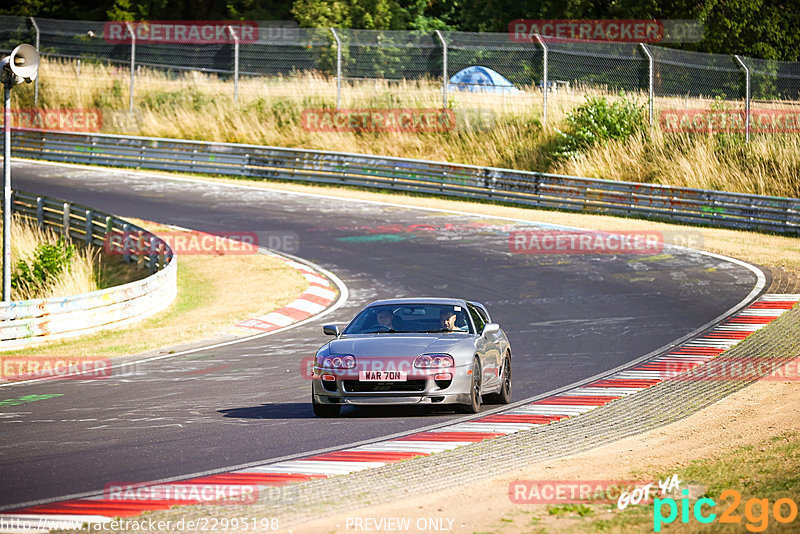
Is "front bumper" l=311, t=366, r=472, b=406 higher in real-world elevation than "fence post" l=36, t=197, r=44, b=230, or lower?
higher

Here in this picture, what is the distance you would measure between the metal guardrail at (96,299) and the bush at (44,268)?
5.23 feet

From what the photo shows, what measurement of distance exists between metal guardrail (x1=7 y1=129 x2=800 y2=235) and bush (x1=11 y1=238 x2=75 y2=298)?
1246 centimetres

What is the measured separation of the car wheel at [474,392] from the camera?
1095 centimetres

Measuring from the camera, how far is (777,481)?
7820 millimetres

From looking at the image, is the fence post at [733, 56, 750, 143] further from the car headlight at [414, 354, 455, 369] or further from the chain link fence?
the car headlight at [414, 354, 455, 369]

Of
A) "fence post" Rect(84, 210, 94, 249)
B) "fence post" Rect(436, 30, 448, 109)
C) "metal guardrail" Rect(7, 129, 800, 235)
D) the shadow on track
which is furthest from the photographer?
"fence post" Rect(436, 30, 448, 109)

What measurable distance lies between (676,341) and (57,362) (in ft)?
29.1

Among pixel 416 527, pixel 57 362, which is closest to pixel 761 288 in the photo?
pixel 57 362

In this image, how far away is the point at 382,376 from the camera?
1065 cm

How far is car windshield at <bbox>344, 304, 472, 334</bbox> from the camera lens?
1177 centimetres

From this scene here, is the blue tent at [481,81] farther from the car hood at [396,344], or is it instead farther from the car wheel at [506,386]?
the car hood at [396,344]

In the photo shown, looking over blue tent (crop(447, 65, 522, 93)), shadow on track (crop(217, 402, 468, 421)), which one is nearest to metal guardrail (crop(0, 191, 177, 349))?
shadow on track (crop(217, 402, 468, 421))

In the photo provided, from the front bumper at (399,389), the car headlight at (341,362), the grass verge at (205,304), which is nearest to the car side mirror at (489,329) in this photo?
the front bumper at (399,389)

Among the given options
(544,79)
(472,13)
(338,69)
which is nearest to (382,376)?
(544,79)
